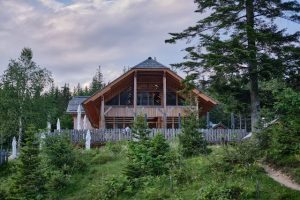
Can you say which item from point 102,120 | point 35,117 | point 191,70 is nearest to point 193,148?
point 191,70

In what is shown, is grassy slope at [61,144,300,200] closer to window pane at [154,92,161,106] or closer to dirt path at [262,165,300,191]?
dirt path at [262,165,300,191]

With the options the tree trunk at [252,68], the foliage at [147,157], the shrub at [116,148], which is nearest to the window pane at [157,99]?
the shrub at [116,148]

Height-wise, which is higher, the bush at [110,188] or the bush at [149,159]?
the bush at [149,159]

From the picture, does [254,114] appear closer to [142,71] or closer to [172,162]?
[172,162]

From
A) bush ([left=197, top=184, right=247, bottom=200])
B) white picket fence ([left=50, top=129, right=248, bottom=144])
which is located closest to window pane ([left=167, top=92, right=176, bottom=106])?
white picket fence ([left=50, top=129, right=248, bottom=144])

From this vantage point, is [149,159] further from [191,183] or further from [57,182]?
[57,182]

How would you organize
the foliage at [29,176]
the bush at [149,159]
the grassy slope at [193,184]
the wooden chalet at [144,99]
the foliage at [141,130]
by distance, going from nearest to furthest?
the grassy slope at [193,184]
the foliage at [29,176]
the bush at [149,159]
the foliage at [141,130]
the wooden chalet at [144,99]

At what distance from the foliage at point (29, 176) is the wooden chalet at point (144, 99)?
17.6m

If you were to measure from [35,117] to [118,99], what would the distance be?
14.7 meters

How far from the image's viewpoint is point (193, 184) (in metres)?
17.2

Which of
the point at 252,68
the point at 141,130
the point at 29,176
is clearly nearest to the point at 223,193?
the point at 141,130

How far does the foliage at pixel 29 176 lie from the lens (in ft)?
60.0

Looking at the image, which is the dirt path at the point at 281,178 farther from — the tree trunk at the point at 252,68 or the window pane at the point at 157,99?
the window pane at the point at 157,99

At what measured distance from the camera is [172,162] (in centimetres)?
1938
